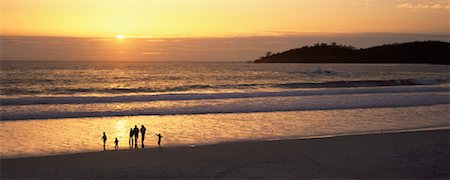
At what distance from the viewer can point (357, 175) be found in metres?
9.38

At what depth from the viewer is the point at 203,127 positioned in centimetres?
1692

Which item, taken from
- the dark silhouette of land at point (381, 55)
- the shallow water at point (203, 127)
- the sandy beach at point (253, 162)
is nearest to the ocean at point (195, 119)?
the shallow water at point (203, 127)

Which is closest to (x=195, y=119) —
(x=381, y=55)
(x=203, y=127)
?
(x=203, y=127)

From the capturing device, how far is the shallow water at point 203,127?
1340 cm

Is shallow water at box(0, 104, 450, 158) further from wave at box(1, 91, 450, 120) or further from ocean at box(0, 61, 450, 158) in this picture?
wave at box(1, 91, 450, 120)

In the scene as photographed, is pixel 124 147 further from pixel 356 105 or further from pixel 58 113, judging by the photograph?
pixel 356 105

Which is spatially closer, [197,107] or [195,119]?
[195,119]

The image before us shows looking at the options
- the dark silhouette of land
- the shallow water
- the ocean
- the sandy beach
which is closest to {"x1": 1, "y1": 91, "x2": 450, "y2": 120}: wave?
the ocean

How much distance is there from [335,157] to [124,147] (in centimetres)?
579

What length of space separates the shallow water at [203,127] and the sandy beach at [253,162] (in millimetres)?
1413

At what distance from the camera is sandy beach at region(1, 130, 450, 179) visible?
948 cm

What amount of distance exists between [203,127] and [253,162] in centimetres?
630

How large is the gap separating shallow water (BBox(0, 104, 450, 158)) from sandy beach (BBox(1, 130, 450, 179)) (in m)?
1.41

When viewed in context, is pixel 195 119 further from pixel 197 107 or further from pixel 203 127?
pixel 197 107
